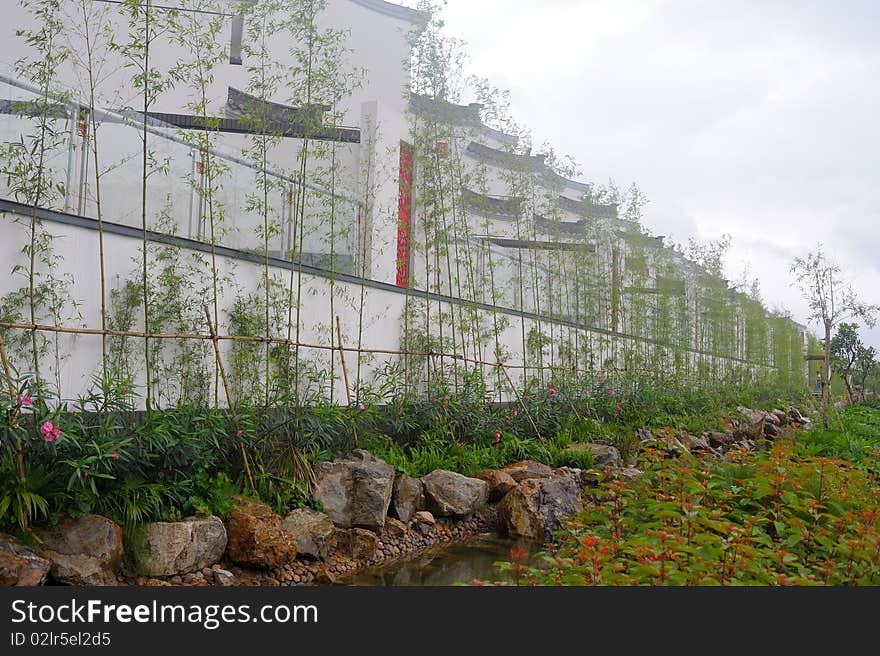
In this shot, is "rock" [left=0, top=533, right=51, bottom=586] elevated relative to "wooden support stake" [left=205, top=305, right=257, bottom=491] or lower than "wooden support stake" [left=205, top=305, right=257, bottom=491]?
lower

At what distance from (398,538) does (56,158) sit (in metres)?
3.50

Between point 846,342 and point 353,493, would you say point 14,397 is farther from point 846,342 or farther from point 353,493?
point 846,342

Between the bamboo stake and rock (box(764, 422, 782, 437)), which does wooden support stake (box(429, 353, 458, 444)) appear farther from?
rock (box(764, 422, 782, 437))

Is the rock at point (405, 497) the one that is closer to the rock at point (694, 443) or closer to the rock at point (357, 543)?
the rock at point (357, 543)

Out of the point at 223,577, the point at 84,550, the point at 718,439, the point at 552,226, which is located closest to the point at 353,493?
the point at 223,577

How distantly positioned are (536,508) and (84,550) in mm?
3320

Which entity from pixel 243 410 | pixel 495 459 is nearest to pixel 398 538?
pixel 243 410

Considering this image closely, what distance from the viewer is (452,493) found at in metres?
6.06

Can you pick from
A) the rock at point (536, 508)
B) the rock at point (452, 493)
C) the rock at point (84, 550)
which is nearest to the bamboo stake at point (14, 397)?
the rock at point (84, 550)

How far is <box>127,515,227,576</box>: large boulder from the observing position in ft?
13.4

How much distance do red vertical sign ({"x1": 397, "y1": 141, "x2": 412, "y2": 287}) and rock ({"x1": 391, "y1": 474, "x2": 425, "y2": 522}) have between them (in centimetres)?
269

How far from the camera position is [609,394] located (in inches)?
404

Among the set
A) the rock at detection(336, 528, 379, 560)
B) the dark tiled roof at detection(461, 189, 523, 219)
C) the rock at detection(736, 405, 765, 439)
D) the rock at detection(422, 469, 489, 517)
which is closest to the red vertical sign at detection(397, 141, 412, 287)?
the dark tiled roof at detection(461, 189, 523, 219)

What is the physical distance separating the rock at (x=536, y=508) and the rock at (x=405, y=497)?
70cm
